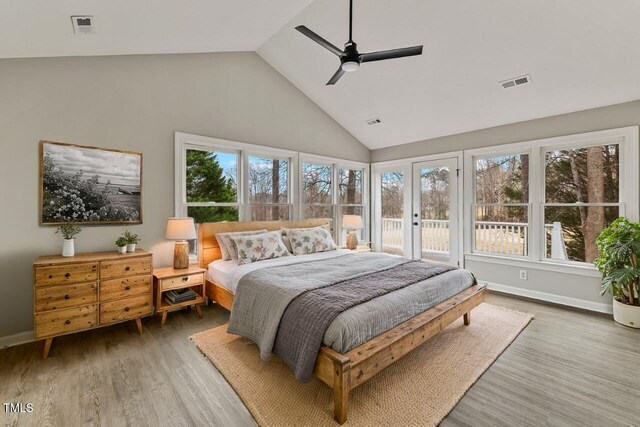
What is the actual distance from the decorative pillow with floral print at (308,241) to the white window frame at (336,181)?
80 centimetres

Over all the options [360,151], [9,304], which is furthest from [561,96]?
[9,304]

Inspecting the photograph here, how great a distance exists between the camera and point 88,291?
274cm

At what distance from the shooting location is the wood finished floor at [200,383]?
1.88 m

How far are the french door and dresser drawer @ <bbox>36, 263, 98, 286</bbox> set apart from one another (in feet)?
16.1

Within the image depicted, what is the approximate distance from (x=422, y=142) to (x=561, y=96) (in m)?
2.12

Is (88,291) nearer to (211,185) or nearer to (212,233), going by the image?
(212,233)

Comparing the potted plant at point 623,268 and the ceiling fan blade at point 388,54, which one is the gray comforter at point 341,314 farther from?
the ceiling fan blade at point 388,54

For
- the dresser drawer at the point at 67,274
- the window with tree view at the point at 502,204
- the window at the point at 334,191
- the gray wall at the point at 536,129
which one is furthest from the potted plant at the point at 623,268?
the dresser drawer at the point at 67,274

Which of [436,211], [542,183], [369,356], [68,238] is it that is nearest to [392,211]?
[436,211]

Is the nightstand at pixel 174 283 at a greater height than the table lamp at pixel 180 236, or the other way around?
the table lamp at pixel 180 236

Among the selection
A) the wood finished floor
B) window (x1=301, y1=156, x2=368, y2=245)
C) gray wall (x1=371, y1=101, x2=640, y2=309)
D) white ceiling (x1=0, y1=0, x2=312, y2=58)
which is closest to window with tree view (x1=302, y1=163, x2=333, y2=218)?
window (x1=301, y1=156, x2=368, y2=245)

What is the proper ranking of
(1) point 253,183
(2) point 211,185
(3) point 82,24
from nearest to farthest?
(3) point 82,24, (2) point 211,185, (1) point 253,183

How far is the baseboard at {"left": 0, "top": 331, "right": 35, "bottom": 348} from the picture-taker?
9.02 ft

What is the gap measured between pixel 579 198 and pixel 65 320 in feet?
20.1
